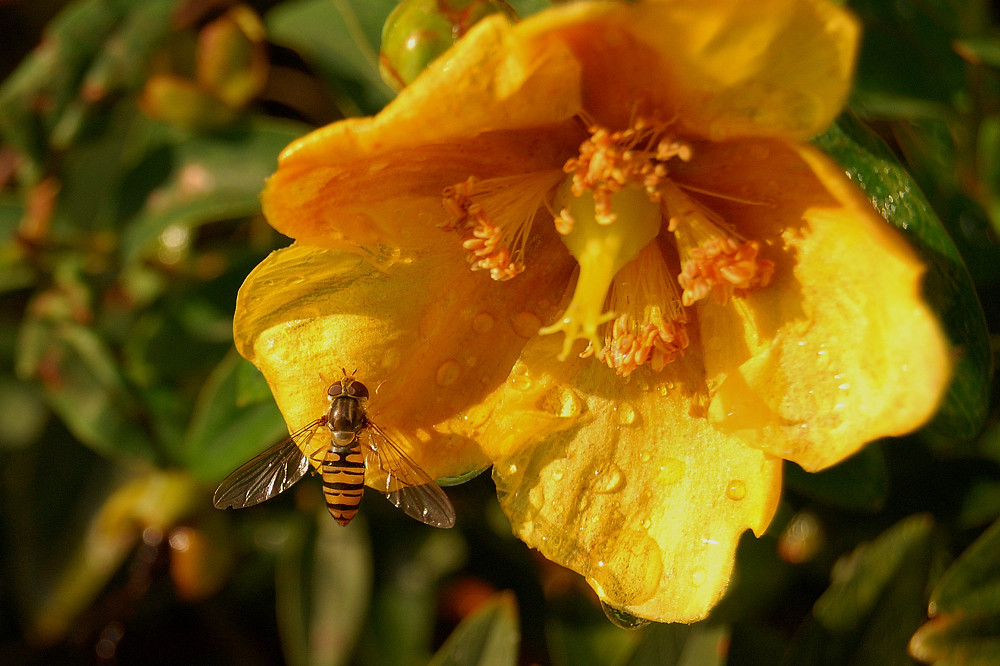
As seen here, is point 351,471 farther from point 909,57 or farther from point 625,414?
point 909,57

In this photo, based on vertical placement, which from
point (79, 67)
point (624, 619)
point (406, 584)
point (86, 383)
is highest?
point (79, 67)

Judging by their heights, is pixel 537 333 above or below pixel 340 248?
below

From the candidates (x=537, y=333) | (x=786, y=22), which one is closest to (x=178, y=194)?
(x=537, y=333)

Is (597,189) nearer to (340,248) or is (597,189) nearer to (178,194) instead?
(340,248)

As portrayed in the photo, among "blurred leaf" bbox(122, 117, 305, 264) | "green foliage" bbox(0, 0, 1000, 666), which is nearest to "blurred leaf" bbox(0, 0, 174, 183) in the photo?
"green foliage" bbox(0, 0, 1000, 666)

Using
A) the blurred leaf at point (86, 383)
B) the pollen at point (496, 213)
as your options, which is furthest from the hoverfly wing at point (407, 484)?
the blurred leaf at point (86, 383)

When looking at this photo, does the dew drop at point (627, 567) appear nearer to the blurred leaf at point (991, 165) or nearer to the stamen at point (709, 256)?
the stamen at point (709, 256)

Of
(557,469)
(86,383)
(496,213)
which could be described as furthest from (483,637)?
(86,383)
